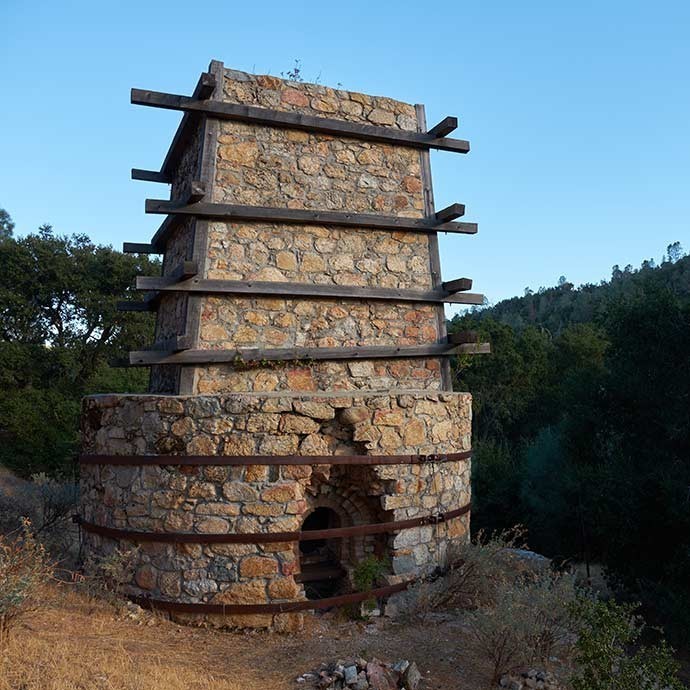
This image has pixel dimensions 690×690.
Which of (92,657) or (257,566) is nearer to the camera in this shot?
(92,657)

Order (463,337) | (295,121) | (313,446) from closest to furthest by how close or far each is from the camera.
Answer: (313,446), (295,121), (463,337)

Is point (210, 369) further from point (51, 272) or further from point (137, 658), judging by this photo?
point (51, 272)

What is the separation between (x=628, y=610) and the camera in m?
5.62

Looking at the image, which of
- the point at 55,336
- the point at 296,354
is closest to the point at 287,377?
the point at 296,354

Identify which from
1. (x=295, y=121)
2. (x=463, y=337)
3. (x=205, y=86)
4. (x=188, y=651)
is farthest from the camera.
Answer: (x=463, y=337)

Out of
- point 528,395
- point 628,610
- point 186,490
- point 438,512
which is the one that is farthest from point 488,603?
point 528,395

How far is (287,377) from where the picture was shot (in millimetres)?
7055

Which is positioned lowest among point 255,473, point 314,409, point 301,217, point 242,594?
point 242,594

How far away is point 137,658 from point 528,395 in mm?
22587

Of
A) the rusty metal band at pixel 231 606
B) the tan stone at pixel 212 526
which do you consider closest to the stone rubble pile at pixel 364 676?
the rusty metal band at pixel 231 606

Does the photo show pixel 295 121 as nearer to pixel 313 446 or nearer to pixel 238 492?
pixel 313 446

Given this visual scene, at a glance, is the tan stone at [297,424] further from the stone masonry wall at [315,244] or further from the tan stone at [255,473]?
the stone masonry wall at [315,244]

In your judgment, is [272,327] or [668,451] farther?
[668,451]

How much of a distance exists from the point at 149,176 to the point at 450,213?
14.1 feet
